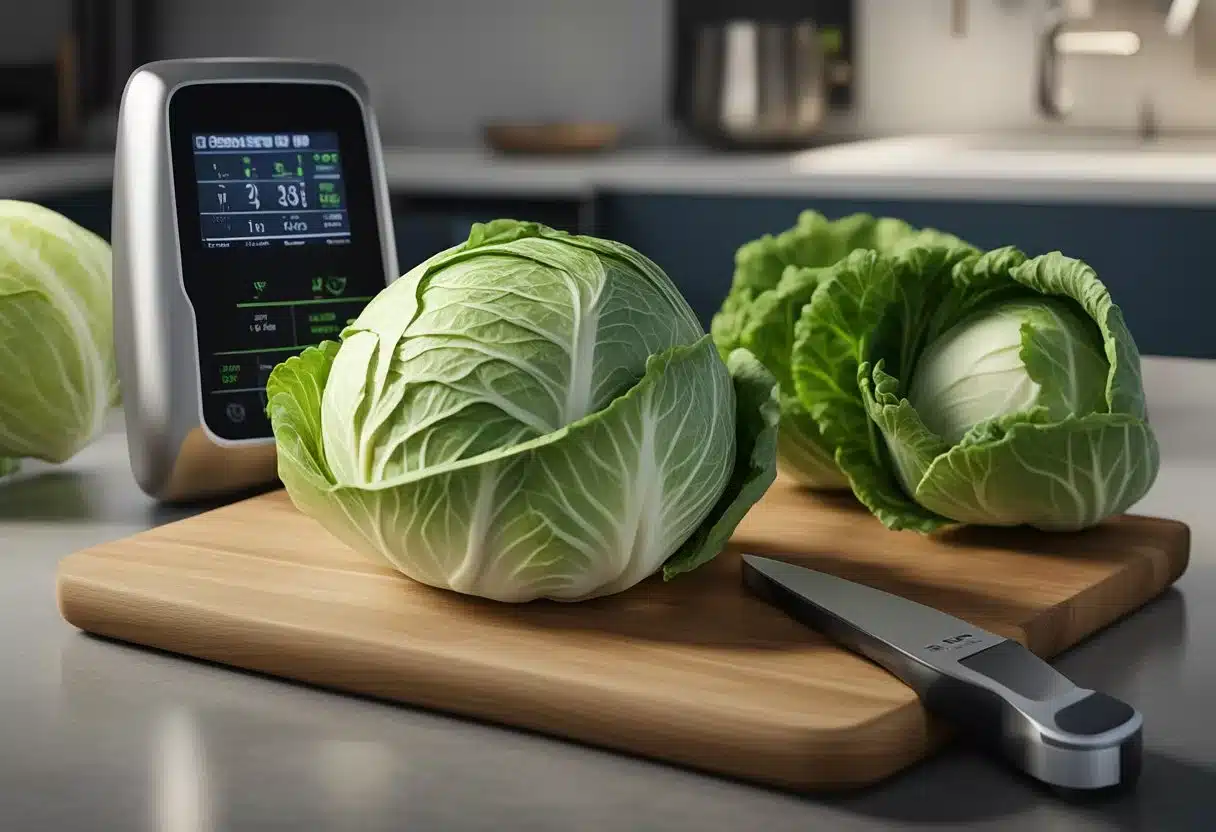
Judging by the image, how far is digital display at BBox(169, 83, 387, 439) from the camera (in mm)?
1079

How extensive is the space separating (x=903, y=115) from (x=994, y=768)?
3239mm

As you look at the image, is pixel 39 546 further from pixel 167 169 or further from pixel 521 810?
pixel 521 810

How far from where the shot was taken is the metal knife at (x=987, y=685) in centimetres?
59

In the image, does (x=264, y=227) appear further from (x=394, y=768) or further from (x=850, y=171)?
(x=850, y=171)

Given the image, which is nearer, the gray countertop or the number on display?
the gray countertop

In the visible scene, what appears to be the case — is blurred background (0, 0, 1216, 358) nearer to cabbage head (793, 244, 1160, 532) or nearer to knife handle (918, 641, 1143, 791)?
cabbage head (793, 244, 1160, 532)

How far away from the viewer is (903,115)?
3.72m

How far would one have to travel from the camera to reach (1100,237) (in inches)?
108

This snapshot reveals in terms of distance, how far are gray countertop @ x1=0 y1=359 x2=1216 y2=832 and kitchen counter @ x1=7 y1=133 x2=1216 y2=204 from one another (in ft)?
6.69

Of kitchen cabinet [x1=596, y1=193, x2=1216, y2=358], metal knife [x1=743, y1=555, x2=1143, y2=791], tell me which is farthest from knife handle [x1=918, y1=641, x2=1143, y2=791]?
kitchen cabinet [x1=596, y1=193, x2=1216, y2=358]

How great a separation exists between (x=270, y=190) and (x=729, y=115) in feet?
8.13

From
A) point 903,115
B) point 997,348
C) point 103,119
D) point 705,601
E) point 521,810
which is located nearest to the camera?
point 521,810

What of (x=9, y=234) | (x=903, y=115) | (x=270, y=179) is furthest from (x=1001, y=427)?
(x=903, y=115)

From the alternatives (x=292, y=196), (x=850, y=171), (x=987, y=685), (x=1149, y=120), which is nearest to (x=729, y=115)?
(x=850, y=171)
